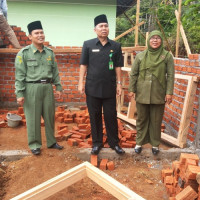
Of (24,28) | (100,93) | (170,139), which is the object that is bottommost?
(170,139)

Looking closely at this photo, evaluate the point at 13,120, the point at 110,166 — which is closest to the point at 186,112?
the point at 110,166

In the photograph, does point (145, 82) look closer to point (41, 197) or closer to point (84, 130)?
point (84, 130)

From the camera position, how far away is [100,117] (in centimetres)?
387

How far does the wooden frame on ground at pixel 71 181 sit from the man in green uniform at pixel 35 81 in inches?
53.6

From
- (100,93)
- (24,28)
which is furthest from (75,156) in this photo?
(24,28)

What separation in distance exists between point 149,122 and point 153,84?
28.5 inches

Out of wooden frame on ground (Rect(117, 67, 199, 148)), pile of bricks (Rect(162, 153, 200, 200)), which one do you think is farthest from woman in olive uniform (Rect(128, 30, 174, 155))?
pile of bricks (Rect(162, 153, 200, 200))

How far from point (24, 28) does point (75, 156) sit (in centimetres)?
569

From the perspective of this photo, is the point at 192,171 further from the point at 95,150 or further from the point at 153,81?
the point at 95,150

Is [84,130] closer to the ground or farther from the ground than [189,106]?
closer to the ground

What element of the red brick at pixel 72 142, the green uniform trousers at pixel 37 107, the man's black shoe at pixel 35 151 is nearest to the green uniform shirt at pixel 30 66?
the green uniform trousers at pixel 37 107

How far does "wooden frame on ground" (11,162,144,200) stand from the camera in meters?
2.28

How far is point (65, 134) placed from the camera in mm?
4684

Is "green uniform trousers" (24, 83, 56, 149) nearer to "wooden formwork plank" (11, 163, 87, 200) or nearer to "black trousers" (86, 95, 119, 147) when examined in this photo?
"black trousers" (86, 95, 119, 147)
